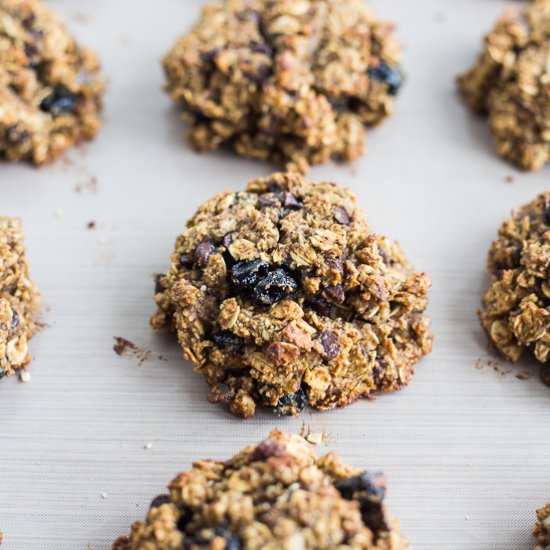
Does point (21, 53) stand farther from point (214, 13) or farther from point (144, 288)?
point (144, 288)

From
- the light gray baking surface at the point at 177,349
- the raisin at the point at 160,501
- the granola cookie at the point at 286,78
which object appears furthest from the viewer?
the granola cookie at the point at 286,78

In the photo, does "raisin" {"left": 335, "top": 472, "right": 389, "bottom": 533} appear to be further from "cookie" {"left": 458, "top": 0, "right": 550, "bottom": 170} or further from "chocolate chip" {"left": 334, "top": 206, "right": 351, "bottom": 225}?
"cookie" {"left": 458, "top": 0, "right": 550, "bottom": 170}

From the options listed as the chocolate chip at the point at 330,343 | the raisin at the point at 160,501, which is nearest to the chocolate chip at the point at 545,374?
the chocolate chip at the point at 330,343

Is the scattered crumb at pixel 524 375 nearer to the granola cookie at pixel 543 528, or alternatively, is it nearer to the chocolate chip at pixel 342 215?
the granola cookie at pixel 543 528

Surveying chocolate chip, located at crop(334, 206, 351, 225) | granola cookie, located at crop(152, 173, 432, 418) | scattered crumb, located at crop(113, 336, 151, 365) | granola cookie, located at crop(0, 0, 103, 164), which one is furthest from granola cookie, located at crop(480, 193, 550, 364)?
granola cookie, located at crop(0, 0, 103, 164)

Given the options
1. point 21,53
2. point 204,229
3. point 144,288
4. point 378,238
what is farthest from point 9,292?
point 378,238

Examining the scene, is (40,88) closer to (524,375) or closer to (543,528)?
(524,375)
